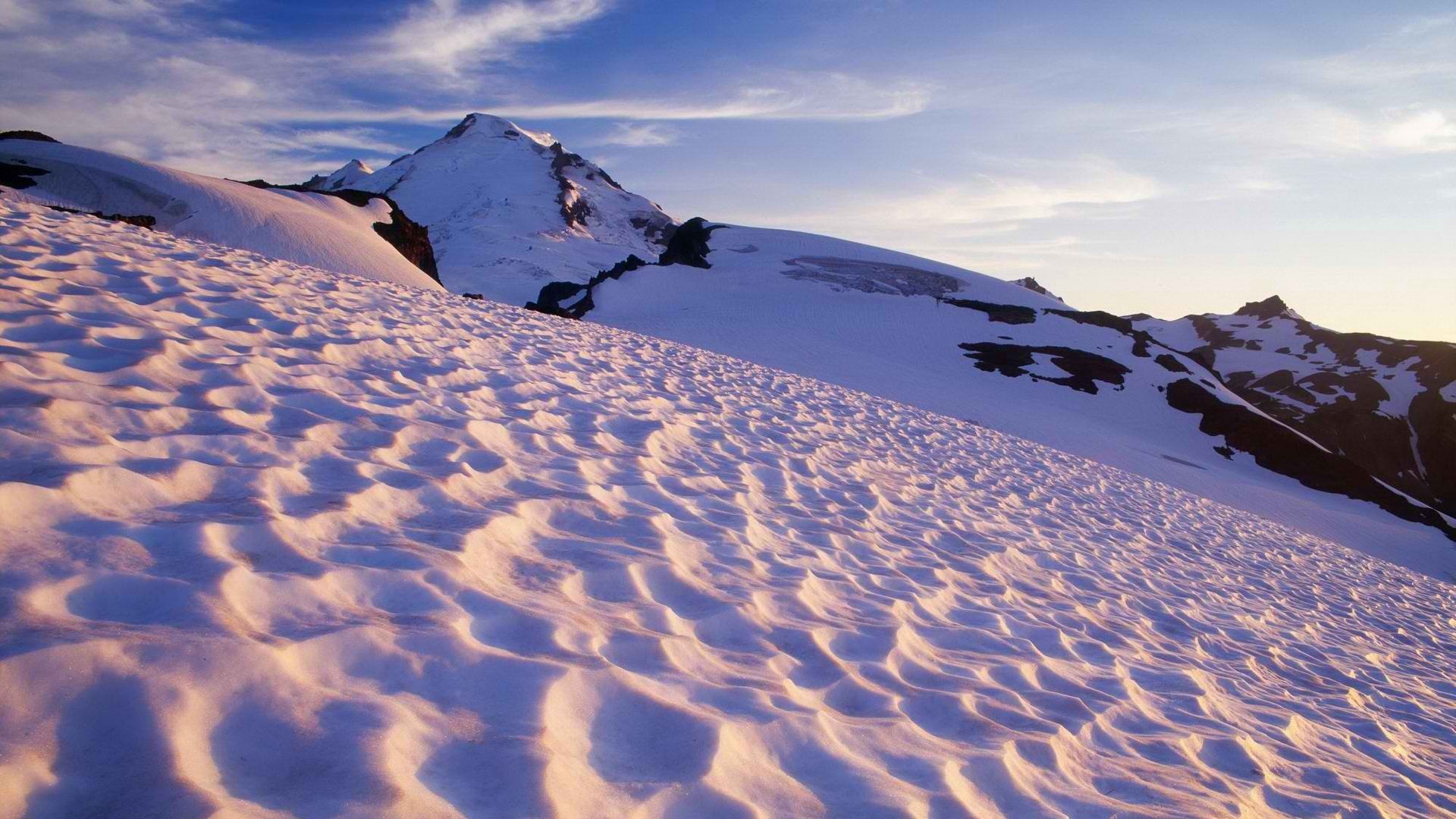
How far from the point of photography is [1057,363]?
30922mm

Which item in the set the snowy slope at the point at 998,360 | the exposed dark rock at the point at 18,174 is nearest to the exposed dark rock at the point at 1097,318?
the snowy slope at the point at 998,360

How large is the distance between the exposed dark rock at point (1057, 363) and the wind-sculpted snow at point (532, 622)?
23543mm

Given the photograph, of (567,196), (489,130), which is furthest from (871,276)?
(489,130)

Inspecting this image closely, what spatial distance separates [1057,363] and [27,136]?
33.4 meters

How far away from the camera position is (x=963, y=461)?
31.5 ft

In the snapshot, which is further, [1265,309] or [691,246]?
[1265,309]

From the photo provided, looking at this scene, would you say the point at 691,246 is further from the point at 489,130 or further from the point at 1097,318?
the point at 489,130

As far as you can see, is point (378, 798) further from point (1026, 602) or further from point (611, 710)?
point (1026, 602)

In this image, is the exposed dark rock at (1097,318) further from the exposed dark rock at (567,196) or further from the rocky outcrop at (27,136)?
the exposed dark rock at (567,196)

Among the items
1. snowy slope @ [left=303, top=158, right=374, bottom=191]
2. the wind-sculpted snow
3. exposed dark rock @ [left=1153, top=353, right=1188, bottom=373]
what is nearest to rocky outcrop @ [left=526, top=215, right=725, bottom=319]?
exposed dark rock @ [left=1153, top=353, right=1188, bottom=373]

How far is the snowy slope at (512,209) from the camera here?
7244cm

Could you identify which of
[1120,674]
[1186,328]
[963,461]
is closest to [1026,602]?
[1120,674]

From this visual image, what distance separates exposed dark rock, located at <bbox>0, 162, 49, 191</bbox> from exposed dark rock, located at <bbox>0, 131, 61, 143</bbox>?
2592 mm

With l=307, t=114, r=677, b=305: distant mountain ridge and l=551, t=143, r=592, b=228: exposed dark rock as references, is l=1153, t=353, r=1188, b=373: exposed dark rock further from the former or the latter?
l=551, t=143, r=592, b=228: exposed dark rock
